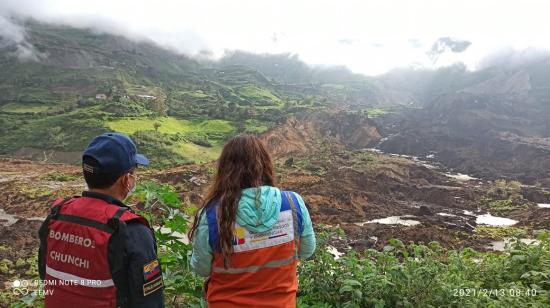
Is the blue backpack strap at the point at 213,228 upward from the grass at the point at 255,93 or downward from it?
upward

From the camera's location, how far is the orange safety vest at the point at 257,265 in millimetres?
2199

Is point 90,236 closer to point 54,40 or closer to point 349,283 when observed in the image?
point 349,283

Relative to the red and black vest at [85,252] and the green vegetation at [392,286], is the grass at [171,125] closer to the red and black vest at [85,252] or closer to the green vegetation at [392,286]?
the green vegetation at [392,286]

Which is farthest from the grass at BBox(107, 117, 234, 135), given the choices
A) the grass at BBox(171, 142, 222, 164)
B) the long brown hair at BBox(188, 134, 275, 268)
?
the long brown hair at BBox(188, 134, 275, 268)

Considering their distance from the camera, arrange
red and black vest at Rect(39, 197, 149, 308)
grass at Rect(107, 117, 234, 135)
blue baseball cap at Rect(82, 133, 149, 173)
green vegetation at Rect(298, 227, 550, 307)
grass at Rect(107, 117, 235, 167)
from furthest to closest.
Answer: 1. grass at Rect(107, 117, 234, 135)
2. grass at Rect(107, 117, 235, 167)
3. green vegetation at Rect(298, 227, 550, 307)
4. blue baseball cap at Rect(82, 133, 149, 173)
5. red and black vest at Rect(39, 197, 149, 308)

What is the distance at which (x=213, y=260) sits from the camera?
2.28m

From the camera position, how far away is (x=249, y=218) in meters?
2.19

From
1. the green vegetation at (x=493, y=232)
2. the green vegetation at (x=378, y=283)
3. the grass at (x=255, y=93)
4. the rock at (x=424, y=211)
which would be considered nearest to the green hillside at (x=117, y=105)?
the grass at (x=255, y=93)

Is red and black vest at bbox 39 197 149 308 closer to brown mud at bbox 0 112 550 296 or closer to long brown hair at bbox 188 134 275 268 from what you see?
long brown hair at bbox 188 134 275 268

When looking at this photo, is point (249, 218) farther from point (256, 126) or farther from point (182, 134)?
point (256, 126)

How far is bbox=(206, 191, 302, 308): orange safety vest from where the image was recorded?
220 centimetres

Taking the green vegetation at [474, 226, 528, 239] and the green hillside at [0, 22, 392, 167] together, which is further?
the green hillside at [0, 22, 392, 167]

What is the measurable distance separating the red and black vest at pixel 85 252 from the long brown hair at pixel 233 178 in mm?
383

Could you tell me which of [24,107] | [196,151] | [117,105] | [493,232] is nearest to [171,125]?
[117,105]
